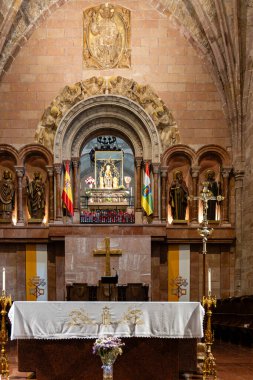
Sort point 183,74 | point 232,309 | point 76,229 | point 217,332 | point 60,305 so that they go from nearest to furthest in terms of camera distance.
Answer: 1. point 60,305
2. point 232,309
3. point 217,332
4. point 76,229
5. point 183,74

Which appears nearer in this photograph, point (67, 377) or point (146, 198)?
point (67, 377)

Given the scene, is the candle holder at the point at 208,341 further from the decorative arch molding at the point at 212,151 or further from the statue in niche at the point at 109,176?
the statue in niche at the point at 109,176

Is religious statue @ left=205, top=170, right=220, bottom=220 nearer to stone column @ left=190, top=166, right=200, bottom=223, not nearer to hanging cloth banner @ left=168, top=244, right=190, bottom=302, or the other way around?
stone column @ left=190, top=166, right=200, bottom=223

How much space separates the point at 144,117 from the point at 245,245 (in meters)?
5.40

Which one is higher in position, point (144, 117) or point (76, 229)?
point (144, 117)

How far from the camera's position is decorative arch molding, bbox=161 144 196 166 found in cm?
2356

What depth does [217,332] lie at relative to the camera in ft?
69.1

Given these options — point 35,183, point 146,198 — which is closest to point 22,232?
point 35,183

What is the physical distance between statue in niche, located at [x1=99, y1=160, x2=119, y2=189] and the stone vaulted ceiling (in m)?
4.30

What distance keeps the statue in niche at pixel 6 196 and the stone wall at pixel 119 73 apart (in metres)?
1.23

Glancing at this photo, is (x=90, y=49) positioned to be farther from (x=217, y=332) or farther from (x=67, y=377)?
(x=67, y=377)

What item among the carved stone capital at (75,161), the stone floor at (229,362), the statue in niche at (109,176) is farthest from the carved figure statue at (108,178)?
the stone floor at (229,362)

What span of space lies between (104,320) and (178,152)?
45.8 feet

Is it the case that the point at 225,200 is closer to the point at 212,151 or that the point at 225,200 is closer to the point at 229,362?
the point at 212,151
